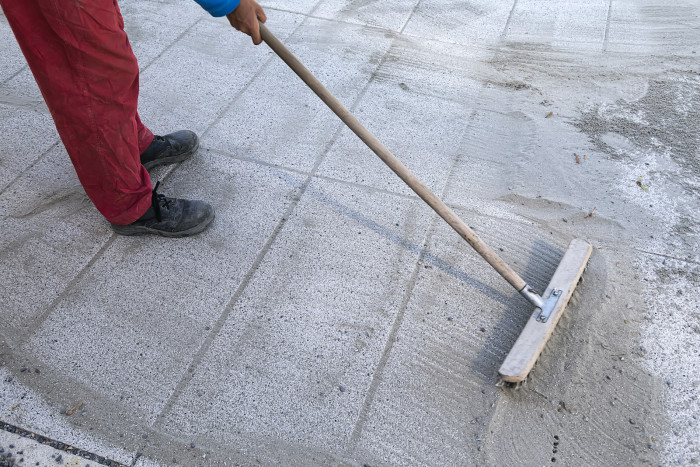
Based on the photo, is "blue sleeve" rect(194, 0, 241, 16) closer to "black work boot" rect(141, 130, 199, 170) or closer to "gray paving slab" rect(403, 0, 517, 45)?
"black work boot" rect(141, 130, 199, 170)

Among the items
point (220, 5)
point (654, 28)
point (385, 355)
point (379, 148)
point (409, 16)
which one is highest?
point (220, 5)

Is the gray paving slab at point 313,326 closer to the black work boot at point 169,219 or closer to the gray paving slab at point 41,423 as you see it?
the gray paving slab at point 41,423

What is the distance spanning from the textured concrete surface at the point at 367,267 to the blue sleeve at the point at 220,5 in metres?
1.06

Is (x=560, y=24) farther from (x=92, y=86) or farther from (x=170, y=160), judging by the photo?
(x=92, y=86)

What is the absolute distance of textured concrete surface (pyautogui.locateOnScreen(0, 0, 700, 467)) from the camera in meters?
2.08

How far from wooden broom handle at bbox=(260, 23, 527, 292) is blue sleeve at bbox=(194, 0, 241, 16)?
0.44ft

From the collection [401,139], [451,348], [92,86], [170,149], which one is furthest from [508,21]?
[92,86]

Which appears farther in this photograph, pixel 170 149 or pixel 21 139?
pixel 21 139

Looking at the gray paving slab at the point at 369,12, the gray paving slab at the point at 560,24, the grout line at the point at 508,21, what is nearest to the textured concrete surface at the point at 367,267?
the gray paving slab at the point at 560,24

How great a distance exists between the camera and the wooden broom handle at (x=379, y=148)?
2.14m

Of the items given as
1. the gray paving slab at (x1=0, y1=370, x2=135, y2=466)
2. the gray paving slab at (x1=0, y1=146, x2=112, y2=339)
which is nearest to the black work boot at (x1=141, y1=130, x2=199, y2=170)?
the gray paving slab at (x1=0, y1=146, x2=112, y2=339)

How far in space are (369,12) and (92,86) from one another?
2.83m

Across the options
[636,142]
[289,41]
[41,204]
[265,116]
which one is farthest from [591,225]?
[41,204]

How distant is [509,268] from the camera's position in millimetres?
2342
